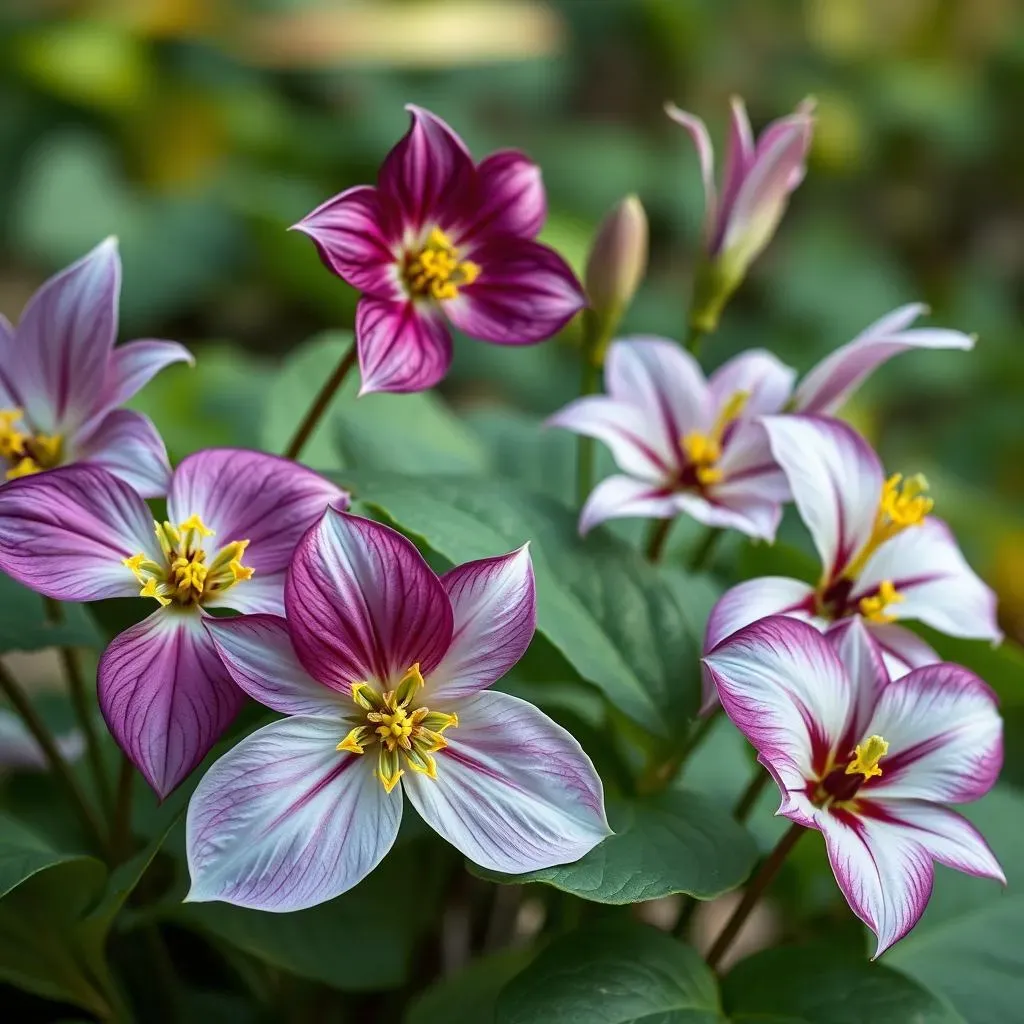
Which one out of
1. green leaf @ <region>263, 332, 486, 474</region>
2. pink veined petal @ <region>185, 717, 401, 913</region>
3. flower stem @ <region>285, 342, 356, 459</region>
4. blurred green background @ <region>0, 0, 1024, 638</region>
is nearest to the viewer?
pink veined petal @ <region>185, 717, 401, 913</region>

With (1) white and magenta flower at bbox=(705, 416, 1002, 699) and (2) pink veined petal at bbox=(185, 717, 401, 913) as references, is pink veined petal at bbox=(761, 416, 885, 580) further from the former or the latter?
(2) pink veined petal at bbox=(185, 717, 401, 913)

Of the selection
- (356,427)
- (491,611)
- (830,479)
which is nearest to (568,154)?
(356,427)

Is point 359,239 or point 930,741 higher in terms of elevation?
point 359,239

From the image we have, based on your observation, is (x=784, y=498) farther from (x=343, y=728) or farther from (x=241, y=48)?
(x=241, y=48)

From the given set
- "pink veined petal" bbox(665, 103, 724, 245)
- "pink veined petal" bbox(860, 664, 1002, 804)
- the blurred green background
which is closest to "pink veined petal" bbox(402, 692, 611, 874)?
"pink veined petal" bbox(860, 664, 1002, 804)

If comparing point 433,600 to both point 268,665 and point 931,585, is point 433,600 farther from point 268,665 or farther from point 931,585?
point 931,585

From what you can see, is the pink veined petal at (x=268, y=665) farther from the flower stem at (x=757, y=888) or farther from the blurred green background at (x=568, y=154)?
the blurred green background at (x=568, y=154)

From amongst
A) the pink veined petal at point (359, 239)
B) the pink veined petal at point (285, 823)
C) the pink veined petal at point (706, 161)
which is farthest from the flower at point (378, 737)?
the pink veined petal at point (706, 161)
